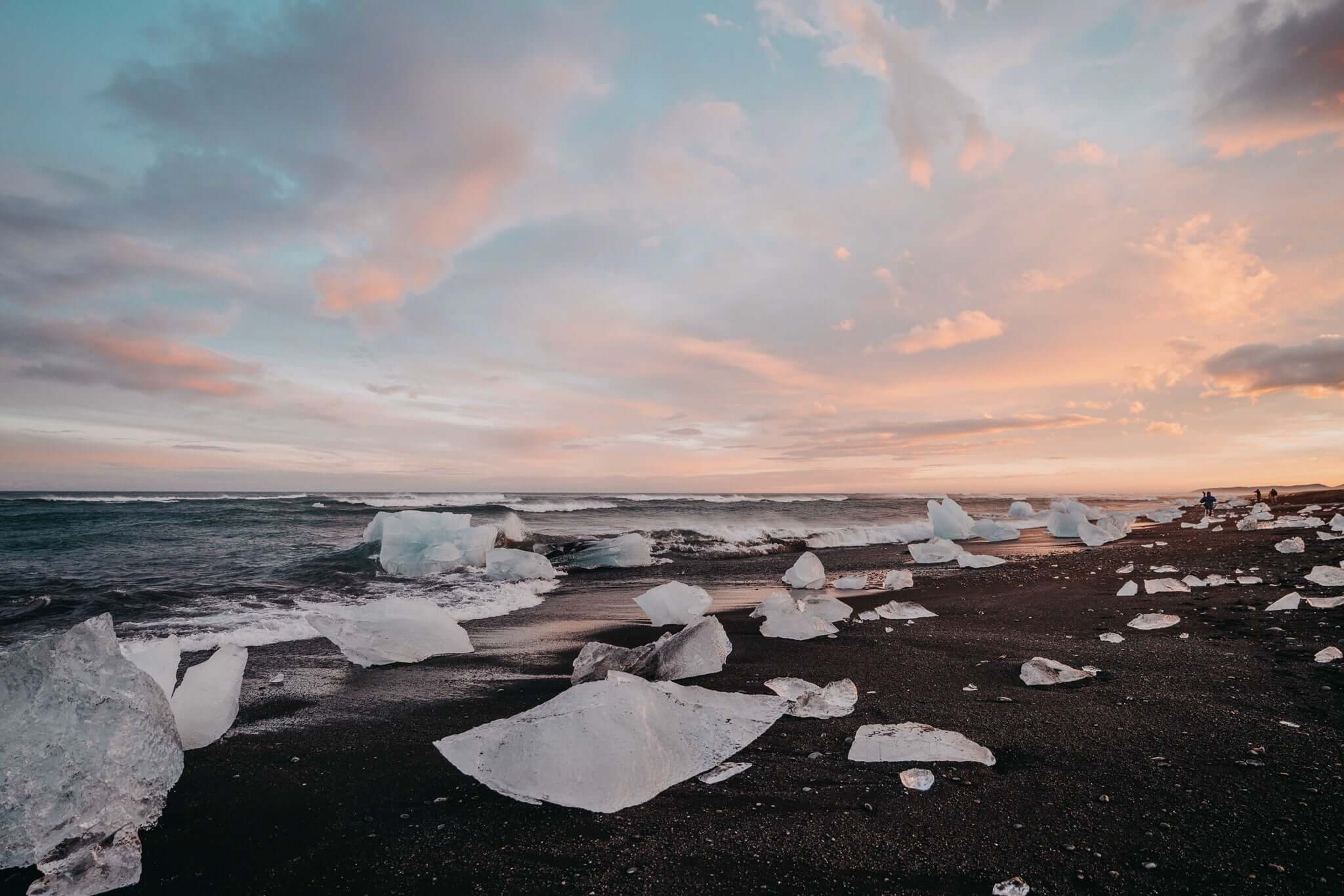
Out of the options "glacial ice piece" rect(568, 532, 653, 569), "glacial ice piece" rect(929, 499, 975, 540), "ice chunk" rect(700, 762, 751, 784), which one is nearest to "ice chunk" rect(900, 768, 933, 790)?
"ice chunk" rect(700, 762, 751, 784)

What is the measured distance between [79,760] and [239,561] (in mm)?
9601

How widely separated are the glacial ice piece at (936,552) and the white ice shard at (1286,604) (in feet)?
17.5

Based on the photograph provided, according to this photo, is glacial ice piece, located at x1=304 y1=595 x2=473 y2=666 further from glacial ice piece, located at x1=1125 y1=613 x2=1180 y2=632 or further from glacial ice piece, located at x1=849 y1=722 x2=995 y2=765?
glacial ice piece, located at x1=1125 y1=613 x2=1180 y2=632

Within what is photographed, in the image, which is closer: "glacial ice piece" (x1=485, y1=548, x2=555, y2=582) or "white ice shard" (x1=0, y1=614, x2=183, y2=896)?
"white ice shard" (x1=0, y1=614, x2=183, y2=896)

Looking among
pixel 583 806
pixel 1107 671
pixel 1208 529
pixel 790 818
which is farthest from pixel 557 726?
pixel 1208 529

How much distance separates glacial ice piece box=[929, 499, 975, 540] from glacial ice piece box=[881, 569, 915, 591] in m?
7.82

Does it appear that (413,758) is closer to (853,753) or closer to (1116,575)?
(853,753)

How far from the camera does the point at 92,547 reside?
11742 millimetres

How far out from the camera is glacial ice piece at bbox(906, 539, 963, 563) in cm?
991

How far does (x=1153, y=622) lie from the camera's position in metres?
4.09

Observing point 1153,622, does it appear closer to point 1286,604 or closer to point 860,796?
point 1286,604

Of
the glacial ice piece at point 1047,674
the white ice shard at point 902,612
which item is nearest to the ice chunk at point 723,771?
the glacial ice piece at point 1047,674

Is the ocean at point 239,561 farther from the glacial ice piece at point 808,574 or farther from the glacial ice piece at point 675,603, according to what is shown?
the glacial ice piece at point 808,574

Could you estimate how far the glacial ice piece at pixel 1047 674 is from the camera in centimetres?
302
